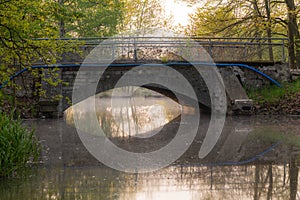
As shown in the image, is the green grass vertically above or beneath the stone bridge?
beneath

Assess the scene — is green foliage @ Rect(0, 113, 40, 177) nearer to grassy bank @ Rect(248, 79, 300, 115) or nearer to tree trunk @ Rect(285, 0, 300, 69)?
grassy bank @ Rect(248, 79, 300, 115)

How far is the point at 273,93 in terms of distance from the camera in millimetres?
18562

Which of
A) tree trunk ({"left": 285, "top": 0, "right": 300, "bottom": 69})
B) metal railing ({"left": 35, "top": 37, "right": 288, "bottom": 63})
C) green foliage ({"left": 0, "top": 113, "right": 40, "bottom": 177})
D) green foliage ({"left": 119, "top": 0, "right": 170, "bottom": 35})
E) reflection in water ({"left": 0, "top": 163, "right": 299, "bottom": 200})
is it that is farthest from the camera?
green foliage ({"left": 119, "top": 0, "right": 170, "bottom": 35})

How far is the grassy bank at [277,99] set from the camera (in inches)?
701

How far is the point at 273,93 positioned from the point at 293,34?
370 cm

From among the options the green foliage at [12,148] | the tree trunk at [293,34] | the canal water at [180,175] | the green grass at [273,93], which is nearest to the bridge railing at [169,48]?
the green grass at [273,93]

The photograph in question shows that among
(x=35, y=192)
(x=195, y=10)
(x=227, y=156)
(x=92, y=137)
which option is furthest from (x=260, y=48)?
(x=35, y=192)

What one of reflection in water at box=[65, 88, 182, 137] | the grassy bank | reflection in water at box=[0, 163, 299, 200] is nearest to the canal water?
reflection in water at box=[0, 163, 299, 200]

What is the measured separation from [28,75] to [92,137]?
6658 mm

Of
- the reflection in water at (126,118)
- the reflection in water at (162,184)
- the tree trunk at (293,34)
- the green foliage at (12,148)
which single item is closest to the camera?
the reflection in water at (162,184)

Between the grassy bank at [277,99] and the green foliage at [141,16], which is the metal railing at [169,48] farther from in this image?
the green foliage at [141,16]

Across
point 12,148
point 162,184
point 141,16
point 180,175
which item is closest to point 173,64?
point 180,175

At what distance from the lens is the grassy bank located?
58.4 ft

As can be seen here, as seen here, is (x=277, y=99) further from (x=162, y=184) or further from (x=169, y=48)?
(x=162, y=184)
